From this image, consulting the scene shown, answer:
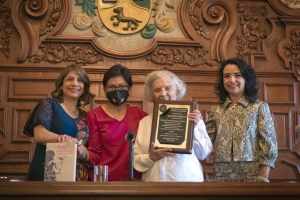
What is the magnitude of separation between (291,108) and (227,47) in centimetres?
90

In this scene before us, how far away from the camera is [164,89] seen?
2930 millimetres

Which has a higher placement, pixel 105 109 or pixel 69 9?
pixel 69 9

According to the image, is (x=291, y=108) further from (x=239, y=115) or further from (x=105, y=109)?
(x=105, y=109)

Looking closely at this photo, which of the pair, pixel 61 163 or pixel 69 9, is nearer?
pixel 61 163

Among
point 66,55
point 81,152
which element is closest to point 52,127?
point 81,152

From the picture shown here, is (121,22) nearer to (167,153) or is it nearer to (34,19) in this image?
(34,19)

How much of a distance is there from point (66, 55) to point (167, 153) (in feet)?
7.23

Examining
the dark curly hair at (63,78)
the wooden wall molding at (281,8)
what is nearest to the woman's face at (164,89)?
the dark curly hair at (63,78)

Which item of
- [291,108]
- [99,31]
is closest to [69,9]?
[99,31]

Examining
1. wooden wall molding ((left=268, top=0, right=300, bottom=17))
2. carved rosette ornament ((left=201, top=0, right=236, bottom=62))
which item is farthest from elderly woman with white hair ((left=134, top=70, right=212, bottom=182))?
wooden wall molding ((left=268, top=0, right=300, bottom=17))

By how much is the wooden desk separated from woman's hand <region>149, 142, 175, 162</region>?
60 cm

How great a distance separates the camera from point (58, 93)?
3172mm

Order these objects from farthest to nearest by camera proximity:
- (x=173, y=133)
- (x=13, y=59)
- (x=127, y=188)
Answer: (x=13, y=59) < (x=173, y=133) < (x=127, y=188)

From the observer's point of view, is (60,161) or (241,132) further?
(241,132)
